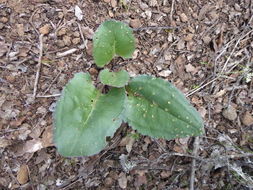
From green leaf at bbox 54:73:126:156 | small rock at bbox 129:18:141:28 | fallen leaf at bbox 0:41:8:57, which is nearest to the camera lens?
green leaf at bbox 54:73:126:156

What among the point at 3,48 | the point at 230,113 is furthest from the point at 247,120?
the point at 3,48

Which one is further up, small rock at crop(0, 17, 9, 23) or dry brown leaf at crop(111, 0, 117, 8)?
dry brown leaf at crop(111, 0, 117, 8)

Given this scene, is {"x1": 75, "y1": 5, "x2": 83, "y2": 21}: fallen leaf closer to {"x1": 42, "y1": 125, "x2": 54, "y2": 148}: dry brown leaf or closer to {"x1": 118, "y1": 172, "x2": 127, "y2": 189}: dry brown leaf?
{"x1": 42, "y1": 125, "x2": 54, "y2": 148}: dry brown leaf

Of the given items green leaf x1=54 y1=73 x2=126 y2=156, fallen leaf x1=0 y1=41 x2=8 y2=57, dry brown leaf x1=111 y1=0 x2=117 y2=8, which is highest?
dry brown leaf x1=111 y1=0 x2=117 y2=8

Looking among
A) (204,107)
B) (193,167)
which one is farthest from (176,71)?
(193,167)

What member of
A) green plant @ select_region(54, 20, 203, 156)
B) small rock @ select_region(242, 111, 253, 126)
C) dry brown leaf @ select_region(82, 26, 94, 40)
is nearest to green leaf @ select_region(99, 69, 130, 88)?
green plant @ select_region(54, 20, 203, 156)

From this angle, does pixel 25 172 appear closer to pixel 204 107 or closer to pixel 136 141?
pixel 136 141
